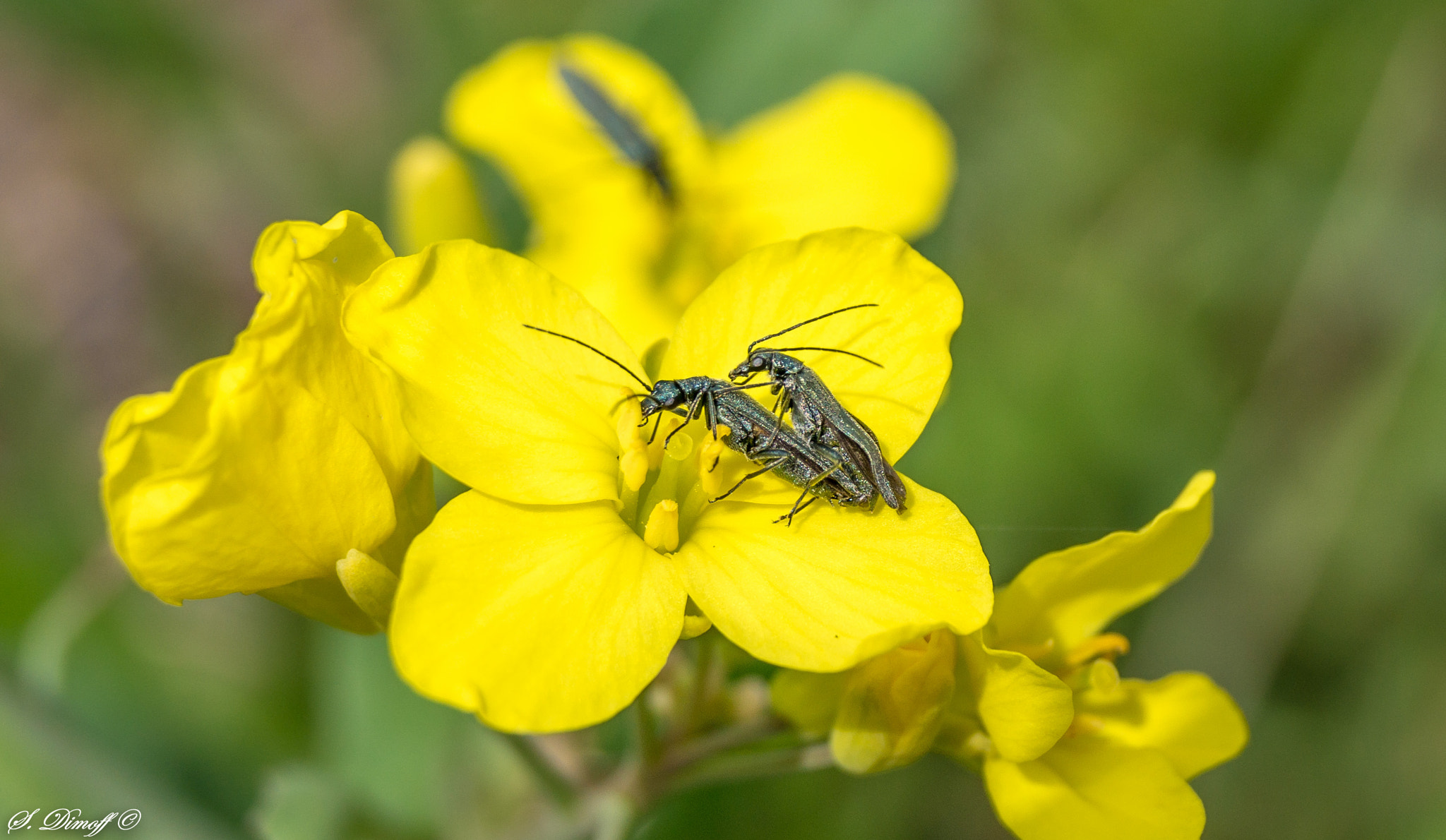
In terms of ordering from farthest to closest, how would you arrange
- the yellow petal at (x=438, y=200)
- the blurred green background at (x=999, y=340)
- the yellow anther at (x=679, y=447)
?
the blurred green background at (x=999, y=340) → the yellow petal at (x=438, y=200) → the yellow anther at (x=679, y=447)

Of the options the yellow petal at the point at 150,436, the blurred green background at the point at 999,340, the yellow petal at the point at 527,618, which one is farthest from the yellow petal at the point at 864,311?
the blurred green background at the point at 999,340

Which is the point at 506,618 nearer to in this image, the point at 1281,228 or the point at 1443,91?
the point at 1281,228

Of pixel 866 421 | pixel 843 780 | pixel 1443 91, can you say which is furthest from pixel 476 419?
pixel 1443 91

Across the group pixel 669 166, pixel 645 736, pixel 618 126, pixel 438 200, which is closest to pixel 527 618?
pixel 645 736

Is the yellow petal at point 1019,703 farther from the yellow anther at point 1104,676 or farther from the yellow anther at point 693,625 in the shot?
the yellow anther at point 693,625

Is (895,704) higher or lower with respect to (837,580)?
lower

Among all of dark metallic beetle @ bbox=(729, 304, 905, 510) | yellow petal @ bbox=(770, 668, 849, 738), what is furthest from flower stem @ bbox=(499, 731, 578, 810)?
dark metallic beetle @ bbox=(729, 304, 905, 510)

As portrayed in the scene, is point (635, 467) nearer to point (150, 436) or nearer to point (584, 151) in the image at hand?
point (150, 436)
